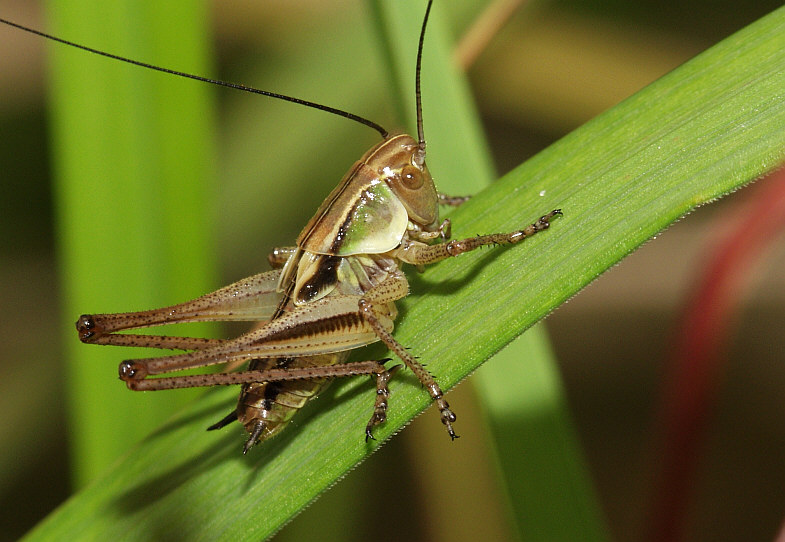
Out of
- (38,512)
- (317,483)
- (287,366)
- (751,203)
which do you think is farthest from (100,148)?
(38,512)

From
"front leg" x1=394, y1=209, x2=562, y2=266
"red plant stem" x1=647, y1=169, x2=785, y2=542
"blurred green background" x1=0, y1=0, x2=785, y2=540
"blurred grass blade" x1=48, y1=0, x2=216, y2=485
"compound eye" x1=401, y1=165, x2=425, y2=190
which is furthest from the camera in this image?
"blurred green background" x1=0, y1=0, x2=785, y2=540

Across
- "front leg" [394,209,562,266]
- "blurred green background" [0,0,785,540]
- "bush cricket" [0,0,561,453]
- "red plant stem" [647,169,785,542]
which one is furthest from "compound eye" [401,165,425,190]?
"blurred green background" [0,0,785,540]

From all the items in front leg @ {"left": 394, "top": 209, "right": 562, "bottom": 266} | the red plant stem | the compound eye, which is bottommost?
the red plant stem

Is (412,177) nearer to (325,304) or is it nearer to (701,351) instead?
(325,304)

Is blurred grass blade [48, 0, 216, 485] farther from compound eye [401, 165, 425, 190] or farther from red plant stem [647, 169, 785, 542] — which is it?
red plant stem [647, 169, 785, 542]

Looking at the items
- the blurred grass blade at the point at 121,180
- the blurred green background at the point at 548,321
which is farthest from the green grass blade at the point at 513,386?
the blurred green background at the point at 548,321

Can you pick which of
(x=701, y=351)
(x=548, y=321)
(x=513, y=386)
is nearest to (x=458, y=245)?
(x=513, y=386)
